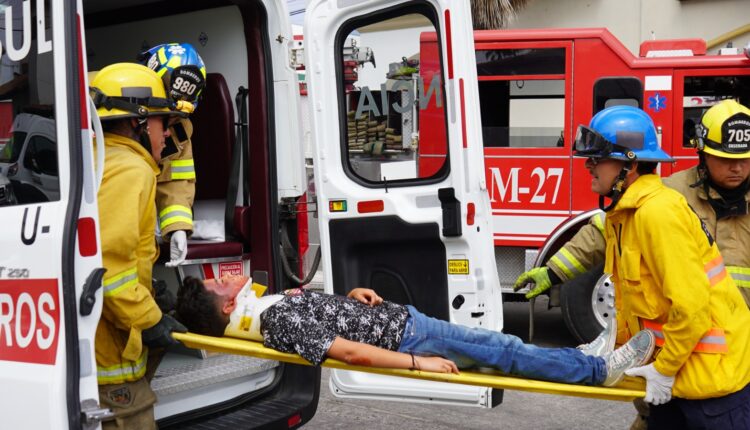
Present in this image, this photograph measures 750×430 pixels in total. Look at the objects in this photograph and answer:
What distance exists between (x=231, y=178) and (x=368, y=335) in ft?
5.49

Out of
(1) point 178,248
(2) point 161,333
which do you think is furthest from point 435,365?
(1) point 178,248

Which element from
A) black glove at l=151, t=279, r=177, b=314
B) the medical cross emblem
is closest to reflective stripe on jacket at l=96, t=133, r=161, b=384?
black glove at l=151, t=279, r=177, b=314

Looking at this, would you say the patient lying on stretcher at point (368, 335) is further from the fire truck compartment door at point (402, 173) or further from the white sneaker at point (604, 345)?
the fire truck compartment door at point (402, 173)

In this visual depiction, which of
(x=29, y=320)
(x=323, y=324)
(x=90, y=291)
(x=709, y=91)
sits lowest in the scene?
(x=323, y=324)

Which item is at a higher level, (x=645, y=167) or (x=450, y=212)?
(x=645, y=167)

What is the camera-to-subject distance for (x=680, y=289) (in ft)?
9.75

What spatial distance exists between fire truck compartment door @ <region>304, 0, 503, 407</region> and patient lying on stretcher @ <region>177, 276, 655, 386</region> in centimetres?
77

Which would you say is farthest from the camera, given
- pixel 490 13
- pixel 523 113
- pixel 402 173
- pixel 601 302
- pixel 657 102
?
pixel 490 13

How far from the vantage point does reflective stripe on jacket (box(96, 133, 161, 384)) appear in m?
3.08

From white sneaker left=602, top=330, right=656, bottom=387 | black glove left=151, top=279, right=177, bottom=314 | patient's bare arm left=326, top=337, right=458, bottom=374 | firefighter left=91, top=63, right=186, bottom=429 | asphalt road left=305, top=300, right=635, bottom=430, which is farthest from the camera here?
asphalt road left=305, top=300, right=635, bottom=430

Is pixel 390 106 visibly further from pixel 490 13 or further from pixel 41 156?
pixel 490 13

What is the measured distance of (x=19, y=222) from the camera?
3.01 metres

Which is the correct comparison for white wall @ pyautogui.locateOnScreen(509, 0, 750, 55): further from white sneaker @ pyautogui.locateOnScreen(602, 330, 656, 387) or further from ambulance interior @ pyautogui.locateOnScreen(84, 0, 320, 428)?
white sneaker @ pyautogui.locateOnScreen(602, 330, 656, 387)

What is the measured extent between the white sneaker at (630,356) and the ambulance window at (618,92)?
420cm
